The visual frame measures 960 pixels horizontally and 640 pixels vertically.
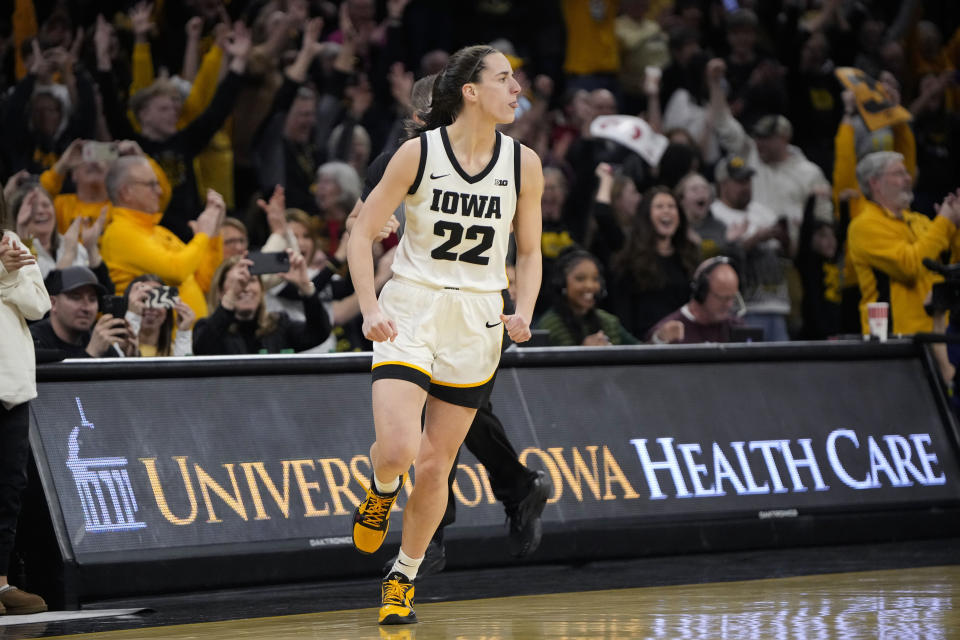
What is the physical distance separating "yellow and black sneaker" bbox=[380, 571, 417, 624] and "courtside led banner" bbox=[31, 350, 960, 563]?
1275 mm

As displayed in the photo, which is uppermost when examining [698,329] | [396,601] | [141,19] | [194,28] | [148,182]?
[141,19]

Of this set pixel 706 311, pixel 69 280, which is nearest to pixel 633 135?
pixel 706 311

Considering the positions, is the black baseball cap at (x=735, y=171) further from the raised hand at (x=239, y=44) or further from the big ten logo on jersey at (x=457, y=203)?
the big ten logo on jersey at (x=457, y=203)

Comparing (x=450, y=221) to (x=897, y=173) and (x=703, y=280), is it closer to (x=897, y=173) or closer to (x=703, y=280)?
(x=703, y=280)

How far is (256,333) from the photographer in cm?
817

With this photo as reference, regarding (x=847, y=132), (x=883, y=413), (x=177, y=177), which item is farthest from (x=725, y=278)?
(x=177, y=177)

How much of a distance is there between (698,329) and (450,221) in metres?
3.69

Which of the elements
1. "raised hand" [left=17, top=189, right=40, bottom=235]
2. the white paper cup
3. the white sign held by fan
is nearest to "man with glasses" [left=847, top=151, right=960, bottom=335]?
the white paper cup

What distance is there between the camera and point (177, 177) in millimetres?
10219

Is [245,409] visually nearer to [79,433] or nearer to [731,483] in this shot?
[79,433]

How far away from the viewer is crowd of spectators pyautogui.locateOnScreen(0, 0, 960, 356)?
862 centimetres

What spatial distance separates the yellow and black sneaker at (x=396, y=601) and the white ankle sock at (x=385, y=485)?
0.36 meters

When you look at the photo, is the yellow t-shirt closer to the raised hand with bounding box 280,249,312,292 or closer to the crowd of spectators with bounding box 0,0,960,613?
the crowd of spectators with bounding box 0,0,960,613

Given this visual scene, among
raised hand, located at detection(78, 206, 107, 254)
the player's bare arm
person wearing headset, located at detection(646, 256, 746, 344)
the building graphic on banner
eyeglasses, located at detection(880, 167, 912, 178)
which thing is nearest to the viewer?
the player's bare arm
